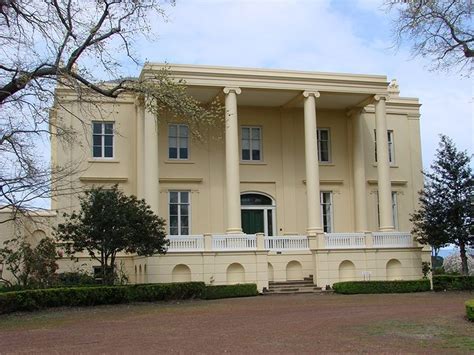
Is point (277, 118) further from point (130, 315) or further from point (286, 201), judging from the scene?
point (130, 315)

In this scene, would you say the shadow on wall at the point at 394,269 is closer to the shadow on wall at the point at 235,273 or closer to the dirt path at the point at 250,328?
the shadow on wall at the point at 235,273

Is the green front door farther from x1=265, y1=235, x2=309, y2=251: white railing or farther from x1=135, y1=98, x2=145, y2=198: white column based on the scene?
x1=135, y1=98, x2=145, y2=198: white column

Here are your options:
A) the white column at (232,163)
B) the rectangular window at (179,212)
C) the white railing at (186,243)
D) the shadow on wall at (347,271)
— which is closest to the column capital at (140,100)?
the white column at (232,163)

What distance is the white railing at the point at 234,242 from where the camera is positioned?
28875 mm

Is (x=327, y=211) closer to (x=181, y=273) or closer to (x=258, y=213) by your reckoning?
(x=258, y=213)

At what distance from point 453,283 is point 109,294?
1473 centimetres

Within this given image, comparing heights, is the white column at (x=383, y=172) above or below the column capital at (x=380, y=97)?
below

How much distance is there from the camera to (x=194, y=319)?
1761cm

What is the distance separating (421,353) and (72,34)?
11.8 metres

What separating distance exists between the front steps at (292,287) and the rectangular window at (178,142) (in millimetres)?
8677

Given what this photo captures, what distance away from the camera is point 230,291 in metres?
26.6

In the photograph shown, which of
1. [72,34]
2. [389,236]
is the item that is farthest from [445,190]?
[72,34]

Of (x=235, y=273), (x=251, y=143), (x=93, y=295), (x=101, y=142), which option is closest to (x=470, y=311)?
(x=93, y=295)

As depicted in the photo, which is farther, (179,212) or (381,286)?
(179,212)
